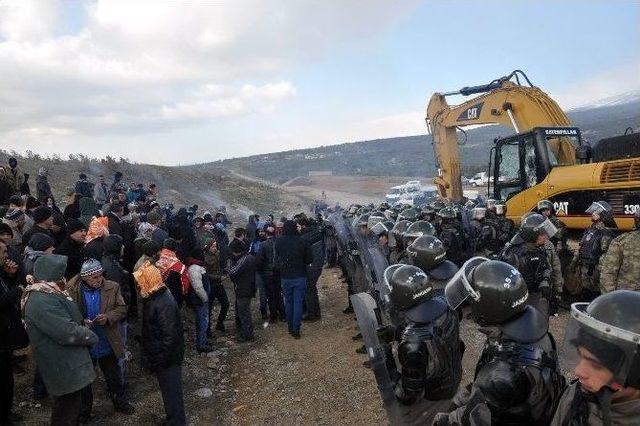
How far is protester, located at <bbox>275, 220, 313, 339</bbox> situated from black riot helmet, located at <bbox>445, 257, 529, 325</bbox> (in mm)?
5094

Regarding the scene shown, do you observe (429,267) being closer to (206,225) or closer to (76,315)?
(76,315)

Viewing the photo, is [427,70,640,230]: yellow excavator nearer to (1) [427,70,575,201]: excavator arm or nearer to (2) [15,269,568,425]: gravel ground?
(1) [427,70,575,201]: excavator arm

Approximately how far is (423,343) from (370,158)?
70.4 m

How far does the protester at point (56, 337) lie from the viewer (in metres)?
3.68

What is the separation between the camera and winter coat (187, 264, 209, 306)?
256 inches

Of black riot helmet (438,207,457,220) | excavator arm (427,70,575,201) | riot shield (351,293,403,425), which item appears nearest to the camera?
riot shield (351,293,403,425)

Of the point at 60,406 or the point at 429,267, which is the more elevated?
the point at 429,267

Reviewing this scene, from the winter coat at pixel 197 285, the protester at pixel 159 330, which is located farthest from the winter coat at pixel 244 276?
the protester at pixel 159 330

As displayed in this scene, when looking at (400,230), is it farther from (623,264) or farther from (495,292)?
(495,292)

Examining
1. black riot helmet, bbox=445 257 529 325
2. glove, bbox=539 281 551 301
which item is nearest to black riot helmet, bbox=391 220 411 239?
glove, bbox=539 281 551 301

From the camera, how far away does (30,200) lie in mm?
7762

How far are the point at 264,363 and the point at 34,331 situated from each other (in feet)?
12.0

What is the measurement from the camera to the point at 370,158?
72312 millimetres

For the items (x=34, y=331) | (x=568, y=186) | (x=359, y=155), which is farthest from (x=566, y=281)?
(x=359, y=155)
